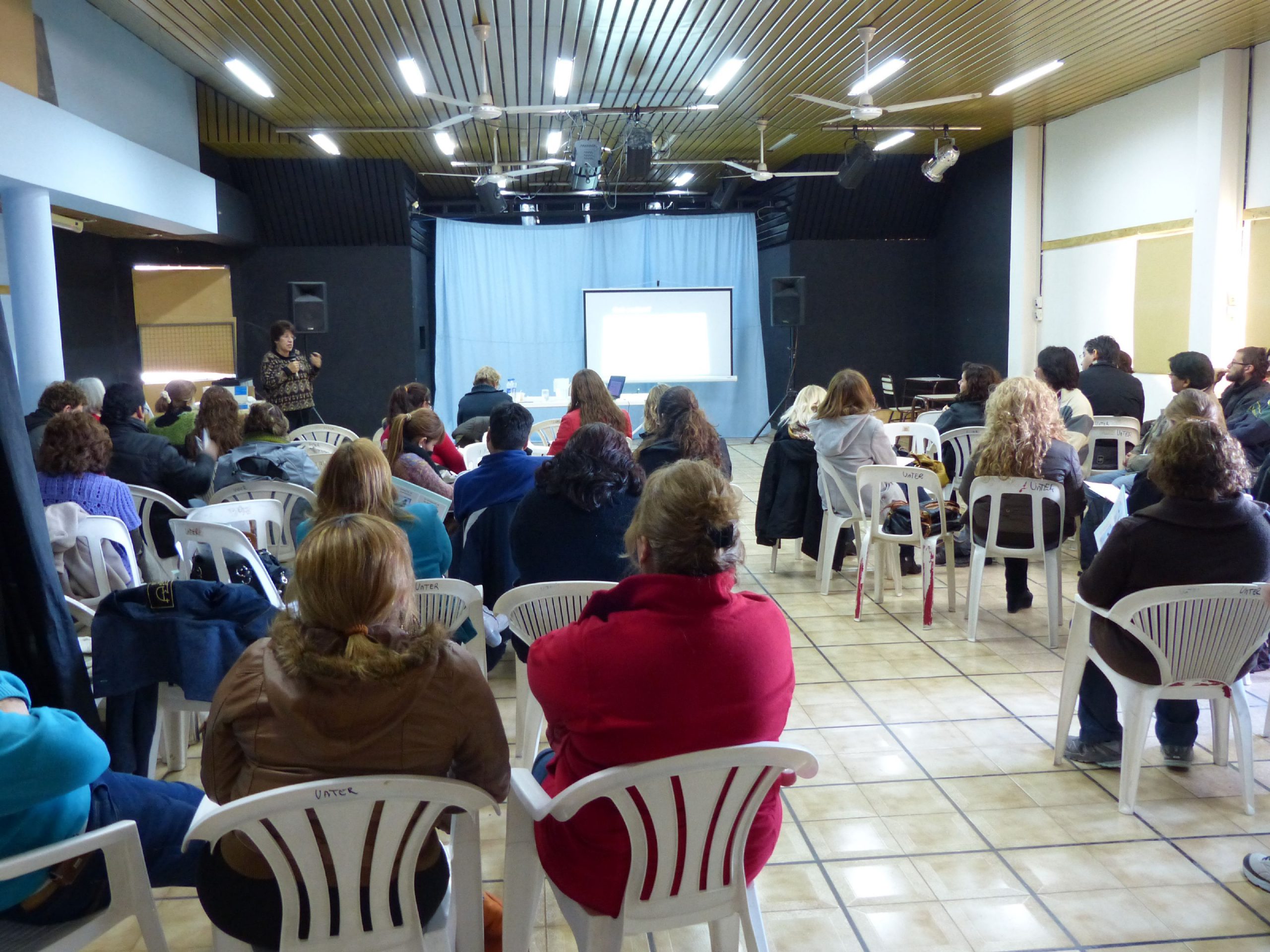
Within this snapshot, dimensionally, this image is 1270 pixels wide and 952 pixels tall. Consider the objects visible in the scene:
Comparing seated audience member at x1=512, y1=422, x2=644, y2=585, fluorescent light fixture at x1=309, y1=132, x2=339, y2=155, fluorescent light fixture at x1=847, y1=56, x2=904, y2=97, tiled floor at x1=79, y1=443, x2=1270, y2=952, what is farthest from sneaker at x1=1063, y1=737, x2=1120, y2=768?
fluorescent light fixture at x1=309, y1=132, x2=339, y2=155

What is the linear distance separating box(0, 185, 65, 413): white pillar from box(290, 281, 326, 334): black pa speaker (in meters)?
4.04

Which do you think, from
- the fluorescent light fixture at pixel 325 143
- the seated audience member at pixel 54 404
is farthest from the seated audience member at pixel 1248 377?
the fluorescent light fixture at pixel 325 143

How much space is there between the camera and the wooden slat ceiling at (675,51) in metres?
5.99

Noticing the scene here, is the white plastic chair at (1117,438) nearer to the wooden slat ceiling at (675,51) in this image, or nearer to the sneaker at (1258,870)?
the wooden slat ceiling at (675,51)

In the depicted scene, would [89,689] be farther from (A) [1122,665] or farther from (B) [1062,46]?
(B) [1062,46]

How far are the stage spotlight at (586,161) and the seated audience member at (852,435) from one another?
4.40 meters

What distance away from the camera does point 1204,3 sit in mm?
5980

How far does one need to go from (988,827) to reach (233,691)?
79.2 inches

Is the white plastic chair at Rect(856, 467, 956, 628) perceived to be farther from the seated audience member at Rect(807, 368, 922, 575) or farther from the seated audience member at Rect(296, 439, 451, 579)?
the seated audience member at Rect(296, 439, 451, 579)

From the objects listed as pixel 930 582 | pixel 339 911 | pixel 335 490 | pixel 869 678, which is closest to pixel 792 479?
pixel 930 582

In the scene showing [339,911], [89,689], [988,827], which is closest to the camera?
[339,911]

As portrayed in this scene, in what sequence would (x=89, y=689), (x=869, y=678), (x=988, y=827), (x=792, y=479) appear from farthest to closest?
(x=792, y=479) < (x=869, y=678) < (x=988, y=827) < (x=89, y=689)

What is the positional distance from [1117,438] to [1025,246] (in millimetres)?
5064

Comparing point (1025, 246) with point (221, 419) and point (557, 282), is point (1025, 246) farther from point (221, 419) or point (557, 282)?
point (221, 419)
